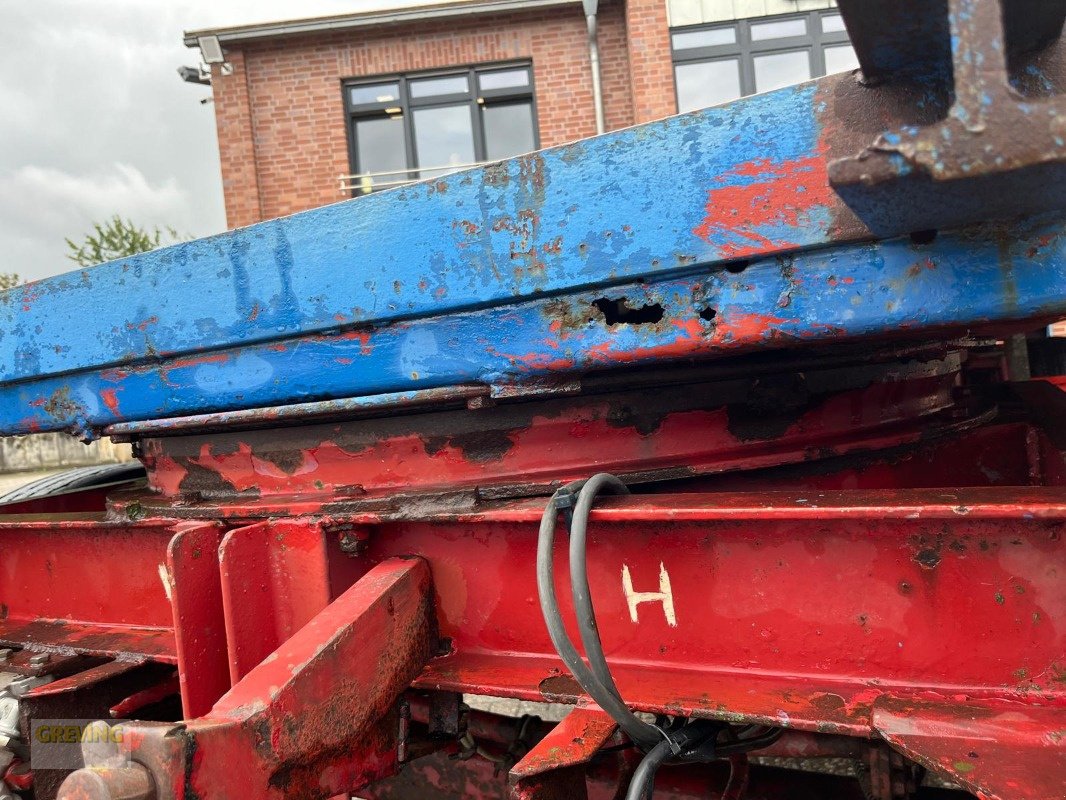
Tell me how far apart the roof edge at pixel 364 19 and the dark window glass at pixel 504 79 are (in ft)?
2.73

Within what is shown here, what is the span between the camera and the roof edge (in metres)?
9.77

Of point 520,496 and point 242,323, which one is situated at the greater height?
point 242,323

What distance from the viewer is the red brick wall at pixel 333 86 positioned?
1003cm

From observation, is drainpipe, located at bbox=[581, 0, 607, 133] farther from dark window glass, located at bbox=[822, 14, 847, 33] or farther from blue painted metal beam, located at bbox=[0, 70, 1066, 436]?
blue painted metal beam, located at bbox=[0, 70, 1066, 436]

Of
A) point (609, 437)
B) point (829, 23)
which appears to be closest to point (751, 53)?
point (829, 23)

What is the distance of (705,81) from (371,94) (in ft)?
16.4

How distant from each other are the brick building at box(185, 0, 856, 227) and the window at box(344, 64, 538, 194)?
22mm

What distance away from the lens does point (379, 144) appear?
35.0 feet

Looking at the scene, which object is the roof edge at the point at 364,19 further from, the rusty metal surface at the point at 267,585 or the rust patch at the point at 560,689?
the rust patch at the point at 560,689

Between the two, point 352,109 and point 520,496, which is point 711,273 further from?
point 352,109

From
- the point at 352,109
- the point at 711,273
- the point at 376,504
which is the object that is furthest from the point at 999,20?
the point at 352,109

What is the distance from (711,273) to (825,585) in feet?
1.97

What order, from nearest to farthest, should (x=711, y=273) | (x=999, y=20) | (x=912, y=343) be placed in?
(x=999, y=20) → (x=711, y=273) → (x=912, y=343)

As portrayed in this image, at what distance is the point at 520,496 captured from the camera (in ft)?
5.13
